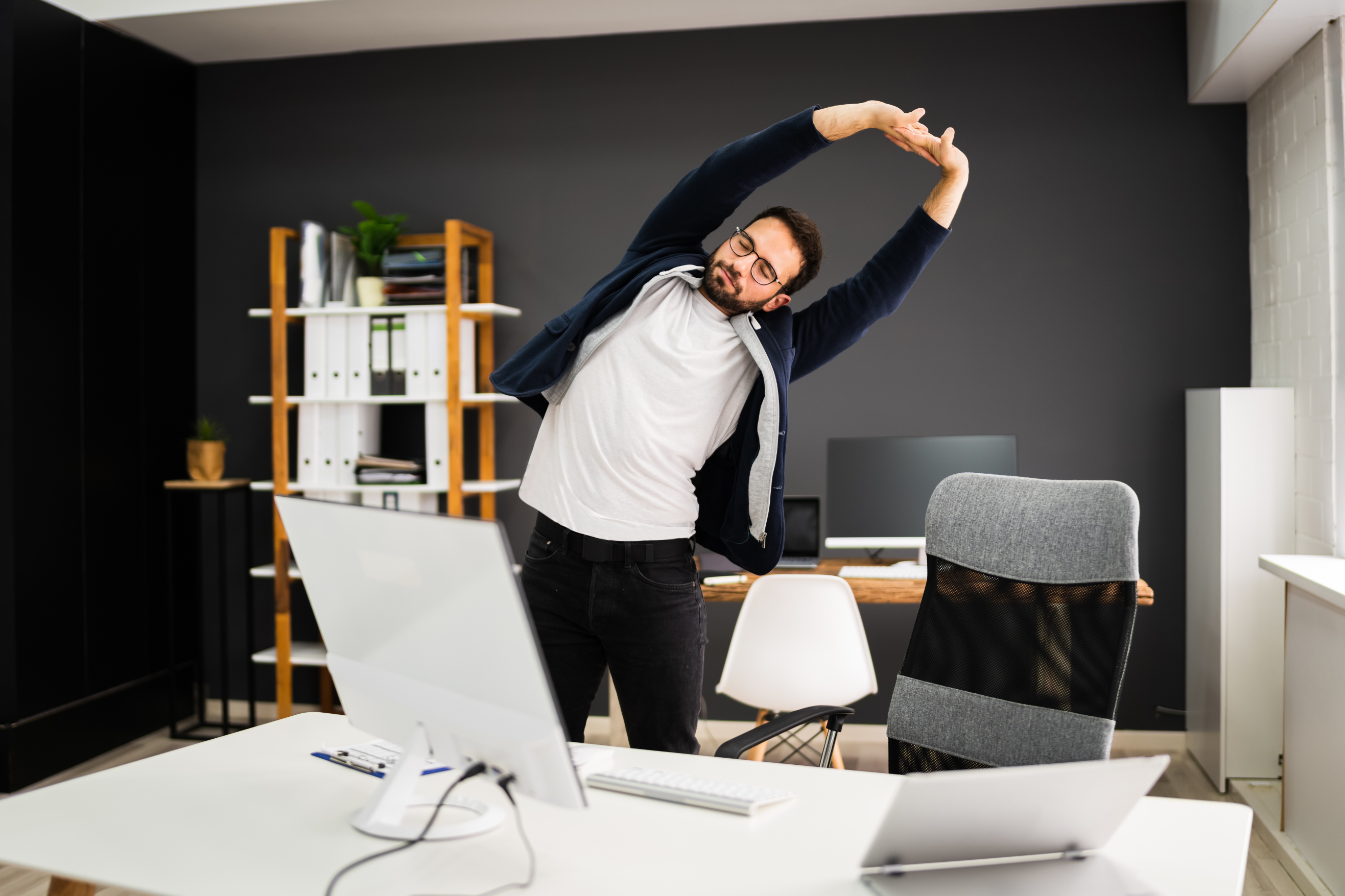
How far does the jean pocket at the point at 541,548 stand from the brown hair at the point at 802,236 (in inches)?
25.7

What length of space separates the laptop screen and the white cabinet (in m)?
1.38

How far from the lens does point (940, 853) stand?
1037mm

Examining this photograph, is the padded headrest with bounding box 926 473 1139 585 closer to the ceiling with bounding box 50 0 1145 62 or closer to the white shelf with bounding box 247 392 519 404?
the white shelf with bounding box 247 392 519 404

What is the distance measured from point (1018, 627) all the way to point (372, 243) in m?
3.11

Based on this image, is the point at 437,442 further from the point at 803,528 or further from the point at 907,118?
the point at 907,118

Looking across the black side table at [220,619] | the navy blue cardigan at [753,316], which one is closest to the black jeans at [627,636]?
the navy blue cardigan at [753,316]

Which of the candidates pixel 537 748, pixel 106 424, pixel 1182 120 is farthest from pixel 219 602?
pixel 1182 120

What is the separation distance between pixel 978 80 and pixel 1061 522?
110 inches

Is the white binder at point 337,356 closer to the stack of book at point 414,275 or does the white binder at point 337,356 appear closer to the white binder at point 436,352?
the stack of book at point 414,275

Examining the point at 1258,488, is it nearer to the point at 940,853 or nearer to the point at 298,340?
the point at 940,853

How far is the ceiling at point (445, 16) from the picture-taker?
12.2ft

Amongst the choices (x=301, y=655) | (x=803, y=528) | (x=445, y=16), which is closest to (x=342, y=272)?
(x=445, y=16)

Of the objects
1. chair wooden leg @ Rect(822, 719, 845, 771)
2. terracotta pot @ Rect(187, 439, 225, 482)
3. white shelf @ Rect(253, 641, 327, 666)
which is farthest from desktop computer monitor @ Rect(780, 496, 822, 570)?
terracotta pot @ Rect(187, 439, 225, 482)

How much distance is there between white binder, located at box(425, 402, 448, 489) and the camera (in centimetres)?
381
